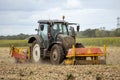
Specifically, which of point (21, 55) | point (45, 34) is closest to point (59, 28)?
point (45, 34)

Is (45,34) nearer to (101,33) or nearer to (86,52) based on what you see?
(86,52)

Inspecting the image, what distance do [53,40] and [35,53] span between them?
1.82 m

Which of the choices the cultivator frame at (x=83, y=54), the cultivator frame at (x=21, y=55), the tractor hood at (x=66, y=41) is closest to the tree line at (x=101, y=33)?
the cultivator frame at (x=21, y=55)

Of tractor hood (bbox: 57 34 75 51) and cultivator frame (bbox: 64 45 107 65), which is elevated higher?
tractor hood (bbox: 57 34 75 51)

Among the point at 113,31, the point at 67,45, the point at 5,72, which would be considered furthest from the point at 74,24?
the point at 113,31

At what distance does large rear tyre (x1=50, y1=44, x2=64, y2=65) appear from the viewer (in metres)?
20.2

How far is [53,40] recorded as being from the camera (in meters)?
21.3

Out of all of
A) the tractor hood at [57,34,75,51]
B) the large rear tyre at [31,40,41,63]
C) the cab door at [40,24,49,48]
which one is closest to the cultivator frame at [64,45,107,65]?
the tractor hood at [57,34,75,51]

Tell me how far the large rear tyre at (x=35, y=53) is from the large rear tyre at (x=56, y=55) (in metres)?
1.45

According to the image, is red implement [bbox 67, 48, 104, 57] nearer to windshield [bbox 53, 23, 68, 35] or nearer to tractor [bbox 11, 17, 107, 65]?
tractor [bbox 11, 17, 107, 65]

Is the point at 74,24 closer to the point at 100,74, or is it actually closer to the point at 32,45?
the point at 32,45

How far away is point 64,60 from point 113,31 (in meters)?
49.1

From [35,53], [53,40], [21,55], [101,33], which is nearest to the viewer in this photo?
[53,40]

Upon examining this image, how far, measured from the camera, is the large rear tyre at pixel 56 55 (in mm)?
20188
